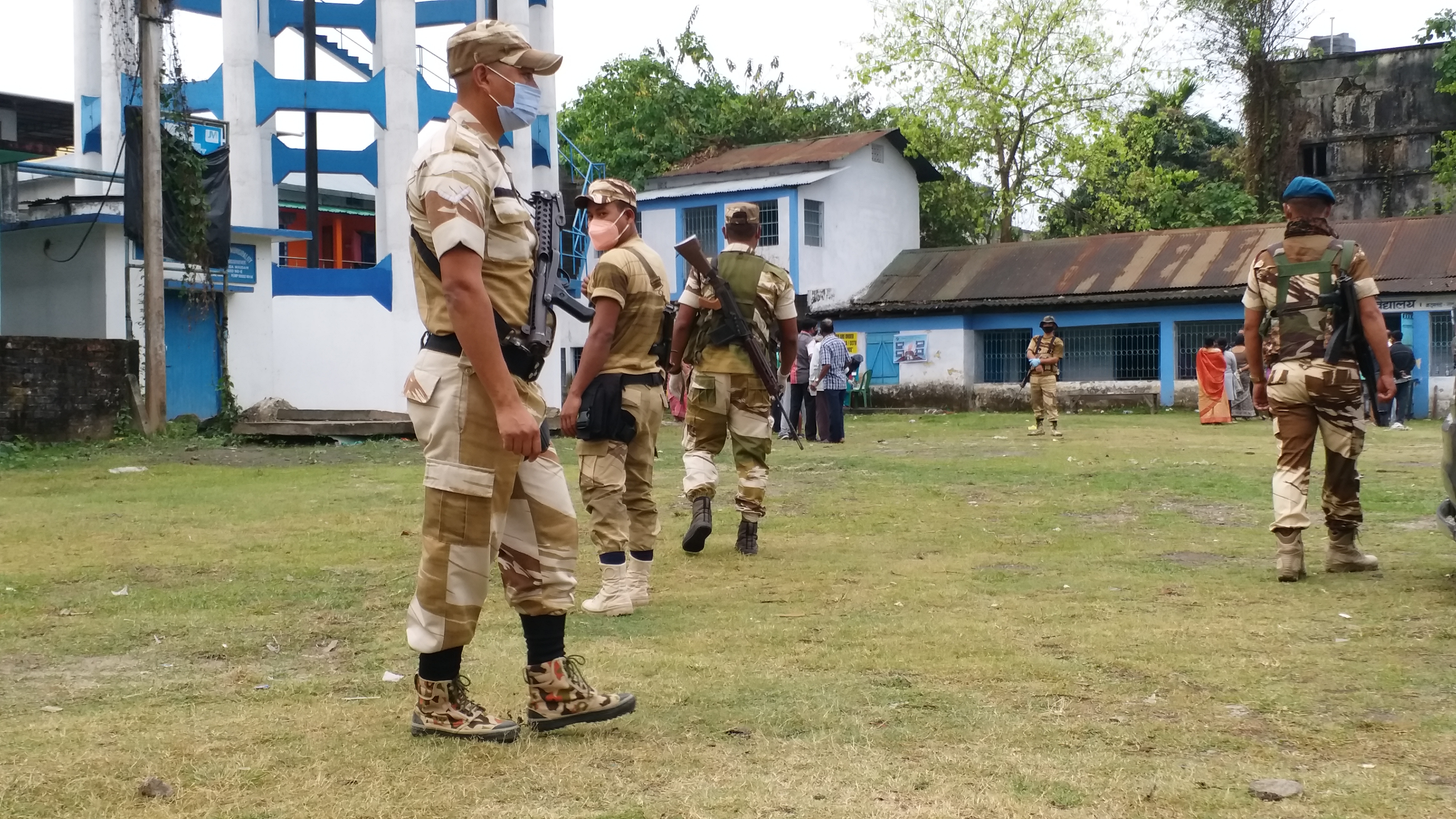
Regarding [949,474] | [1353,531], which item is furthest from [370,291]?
[1353,531]

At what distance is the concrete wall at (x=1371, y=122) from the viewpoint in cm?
3897

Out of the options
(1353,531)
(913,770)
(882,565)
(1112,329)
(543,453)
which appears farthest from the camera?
(1112,329)

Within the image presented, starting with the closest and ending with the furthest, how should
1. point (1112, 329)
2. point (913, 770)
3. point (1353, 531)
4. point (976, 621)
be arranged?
1. point (913, 770)
2. point (976, 621)
3. point (1353, 531)
4. point (1112, 329)

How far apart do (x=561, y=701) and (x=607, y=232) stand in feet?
9.16

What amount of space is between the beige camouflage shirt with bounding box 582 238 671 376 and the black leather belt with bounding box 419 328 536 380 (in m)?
2.25

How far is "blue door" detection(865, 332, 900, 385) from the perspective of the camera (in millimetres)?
34062

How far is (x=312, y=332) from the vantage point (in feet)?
75.9

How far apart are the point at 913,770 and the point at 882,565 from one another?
4015 mm

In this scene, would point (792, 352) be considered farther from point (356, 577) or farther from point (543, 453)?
point (543, 453)

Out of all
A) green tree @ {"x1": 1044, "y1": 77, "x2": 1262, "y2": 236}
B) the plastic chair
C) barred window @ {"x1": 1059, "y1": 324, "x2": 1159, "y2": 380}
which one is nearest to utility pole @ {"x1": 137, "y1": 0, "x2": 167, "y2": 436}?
the plastic chair

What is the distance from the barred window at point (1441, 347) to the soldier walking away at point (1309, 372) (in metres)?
23.2

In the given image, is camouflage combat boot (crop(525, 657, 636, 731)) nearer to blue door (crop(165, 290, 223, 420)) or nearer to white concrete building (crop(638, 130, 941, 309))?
blue door (crop(165, 290, 223, 420))

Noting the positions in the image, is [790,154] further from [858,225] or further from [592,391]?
[592,391]

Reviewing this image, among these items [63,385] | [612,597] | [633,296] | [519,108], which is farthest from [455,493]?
[63,385]
